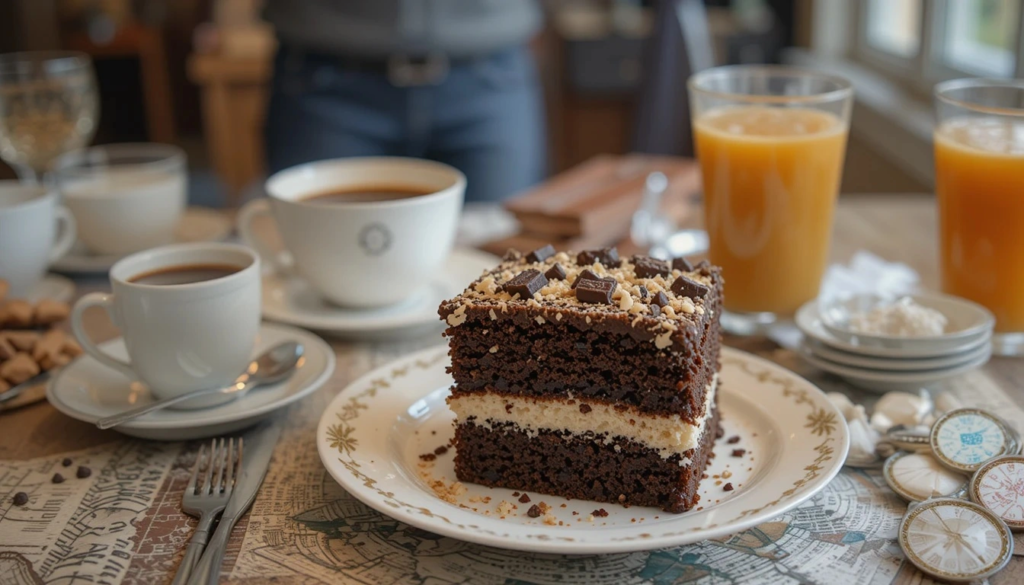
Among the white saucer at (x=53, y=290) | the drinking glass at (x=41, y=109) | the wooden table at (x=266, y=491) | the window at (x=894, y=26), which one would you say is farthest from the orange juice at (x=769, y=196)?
the window at (x=894, y=26)

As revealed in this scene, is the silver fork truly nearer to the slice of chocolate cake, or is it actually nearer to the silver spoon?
the silver spoon

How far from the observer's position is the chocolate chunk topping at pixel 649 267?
129 centimetres

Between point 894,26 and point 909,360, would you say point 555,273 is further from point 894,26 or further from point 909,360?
point 894,26

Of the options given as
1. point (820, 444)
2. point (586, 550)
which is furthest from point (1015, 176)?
point (586, 550)

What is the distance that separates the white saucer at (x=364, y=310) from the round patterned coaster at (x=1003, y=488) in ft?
3.16

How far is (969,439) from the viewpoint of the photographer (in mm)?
1223

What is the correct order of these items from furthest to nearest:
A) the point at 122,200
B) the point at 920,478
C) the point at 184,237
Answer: the point at 184,237 → the point at 122,200 → the point at 920,478

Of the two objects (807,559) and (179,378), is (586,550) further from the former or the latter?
(179,378)

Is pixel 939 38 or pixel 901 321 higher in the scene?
pixel 939 38

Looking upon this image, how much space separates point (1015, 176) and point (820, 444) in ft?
2.34

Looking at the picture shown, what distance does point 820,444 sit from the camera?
47.4 inches

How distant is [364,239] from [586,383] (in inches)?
26.2

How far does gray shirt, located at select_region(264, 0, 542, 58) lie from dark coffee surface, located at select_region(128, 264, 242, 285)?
1457 millimetres

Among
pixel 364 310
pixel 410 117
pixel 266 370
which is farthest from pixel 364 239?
pixel 410 117
